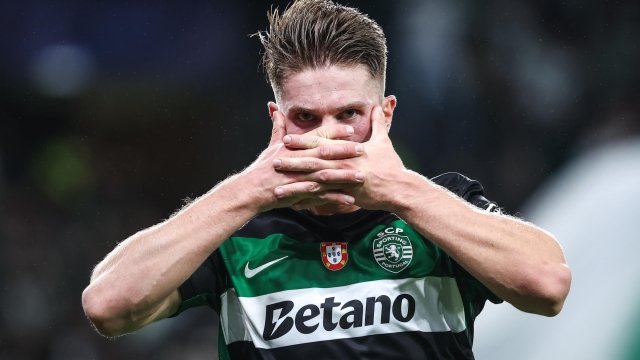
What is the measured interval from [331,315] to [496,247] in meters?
0.60

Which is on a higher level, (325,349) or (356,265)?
(356,265)

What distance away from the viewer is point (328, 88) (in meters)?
2.29

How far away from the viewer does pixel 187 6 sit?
5.36 metres

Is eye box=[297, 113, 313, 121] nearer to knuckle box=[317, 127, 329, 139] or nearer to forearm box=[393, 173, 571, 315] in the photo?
knuckle box=[317, 127, 329, 139]

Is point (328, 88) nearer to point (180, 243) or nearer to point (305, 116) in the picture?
point (305, 116)

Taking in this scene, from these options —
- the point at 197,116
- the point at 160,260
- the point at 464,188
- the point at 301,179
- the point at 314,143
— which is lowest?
the point at 197,116

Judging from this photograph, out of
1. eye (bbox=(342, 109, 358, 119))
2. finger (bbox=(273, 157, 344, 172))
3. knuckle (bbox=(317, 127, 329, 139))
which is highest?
eye (bbox=(342, 109, 358, 119))

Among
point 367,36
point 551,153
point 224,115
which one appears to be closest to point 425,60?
point 551,153

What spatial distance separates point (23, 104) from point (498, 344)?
3.89 m

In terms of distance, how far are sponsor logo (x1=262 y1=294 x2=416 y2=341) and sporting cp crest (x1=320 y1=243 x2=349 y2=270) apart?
118 mm

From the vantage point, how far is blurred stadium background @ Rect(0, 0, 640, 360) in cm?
464

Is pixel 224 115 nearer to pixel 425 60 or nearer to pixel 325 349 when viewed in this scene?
pixel 425 60

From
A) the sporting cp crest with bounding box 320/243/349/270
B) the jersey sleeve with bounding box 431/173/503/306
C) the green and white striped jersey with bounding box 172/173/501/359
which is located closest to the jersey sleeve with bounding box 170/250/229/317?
the green and white striped jersey with bounding box 172/173/501/359

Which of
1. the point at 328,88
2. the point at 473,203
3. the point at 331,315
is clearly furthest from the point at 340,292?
the point at 328,88
